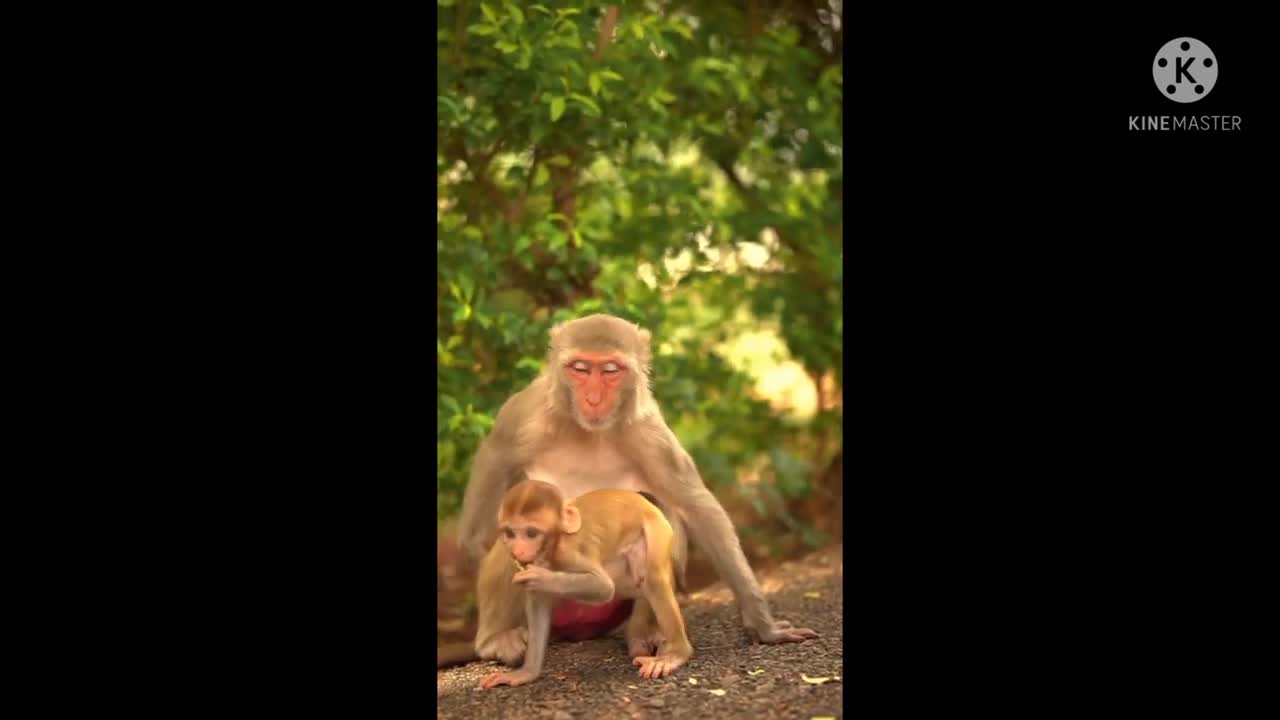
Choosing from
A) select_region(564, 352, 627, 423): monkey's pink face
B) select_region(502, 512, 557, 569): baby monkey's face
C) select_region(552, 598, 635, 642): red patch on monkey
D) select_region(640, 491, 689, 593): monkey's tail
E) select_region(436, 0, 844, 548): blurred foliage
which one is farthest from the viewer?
select_region(436, 0, 844, 548): blurred foliage

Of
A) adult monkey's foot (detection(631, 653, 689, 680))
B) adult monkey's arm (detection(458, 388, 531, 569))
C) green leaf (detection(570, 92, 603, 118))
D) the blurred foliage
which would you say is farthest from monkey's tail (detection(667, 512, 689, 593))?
green leaf (detection(570, 92, 603, 118))

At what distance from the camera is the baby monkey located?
3.44 metres

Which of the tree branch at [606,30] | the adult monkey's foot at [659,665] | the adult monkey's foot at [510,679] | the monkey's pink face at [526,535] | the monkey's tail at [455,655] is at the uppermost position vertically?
the tree branch at [606,30]

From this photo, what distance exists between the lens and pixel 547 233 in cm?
486

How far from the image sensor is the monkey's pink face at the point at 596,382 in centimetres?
376

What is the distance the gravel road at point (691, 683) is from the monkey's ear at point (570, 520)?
18.4 inches

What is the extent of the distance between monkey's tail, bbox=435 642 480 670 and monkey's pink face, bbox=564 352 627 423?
1.00 m

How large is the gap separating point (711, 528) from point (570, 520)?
23.5 inches

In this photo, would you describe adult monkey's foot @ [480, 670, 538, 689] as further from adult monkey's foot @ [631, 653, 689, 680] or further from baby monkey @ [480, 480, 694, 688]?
adult monkey's foot @ [631, 653, 689, 680]

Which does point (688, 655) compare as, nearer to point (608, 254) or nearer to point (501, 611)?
point (501, 611)

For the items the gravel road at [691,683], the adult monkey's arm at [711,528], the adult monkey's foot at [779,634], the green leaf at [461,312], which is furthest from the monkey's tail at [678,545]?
the green leaf at [461,312]
